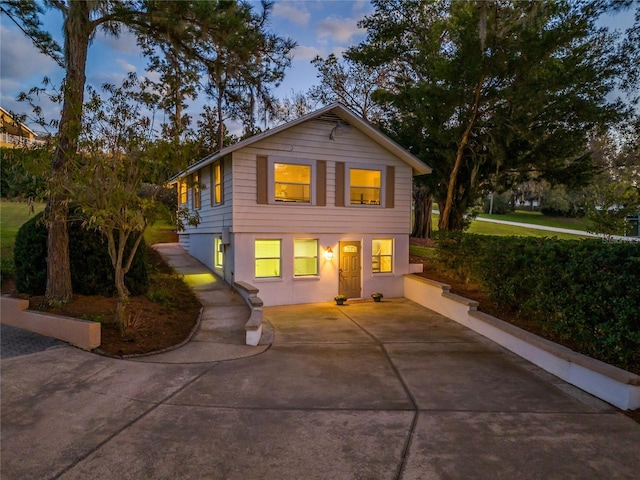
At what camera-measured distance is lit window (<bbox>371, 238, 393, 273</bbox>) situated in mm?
12336

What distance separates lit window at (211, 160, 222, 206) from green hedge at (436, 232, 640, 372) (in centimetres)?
781

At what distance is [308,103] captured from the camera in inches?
891

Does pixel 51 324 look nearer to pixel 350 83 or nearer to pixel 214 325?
pixel 214 325

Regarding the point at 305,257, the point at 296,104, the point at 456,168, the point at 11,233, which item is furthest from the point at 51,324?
the point at 296,104

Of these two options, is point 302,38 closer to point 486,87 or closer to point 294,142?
point 294,142

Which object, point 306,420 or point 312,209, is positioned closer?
point 306,420

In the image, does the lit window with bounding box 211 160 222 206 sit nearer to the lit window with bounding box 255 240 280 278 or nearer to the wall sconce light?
the lit window with bounding box 255 240 280 278

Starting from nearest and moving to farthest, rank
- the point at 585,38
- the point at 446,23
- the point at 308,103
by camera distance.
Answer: the point at 585,38 → the point at 446,23 → the point at 308,103

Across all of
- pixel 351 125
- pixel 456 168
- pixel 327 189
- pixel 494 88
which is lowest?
pixel 327 189

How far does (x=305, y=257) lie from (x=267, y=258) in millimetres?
1218

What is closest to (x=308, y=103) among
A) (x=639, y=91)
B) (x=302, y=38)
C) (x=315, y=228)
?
(x=302, y=38)

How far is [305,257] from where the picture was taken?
11.3 metres

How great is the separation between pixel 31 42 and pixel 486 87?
12811mm

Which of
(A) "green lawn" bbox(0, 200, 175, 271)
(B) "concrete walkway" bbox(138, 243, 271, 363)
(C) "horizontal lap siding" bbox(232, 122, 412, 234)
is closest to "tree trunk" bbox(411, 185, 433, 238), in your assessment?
(C) "horizontal lap siding" bbox(232, 122, 412, 234)
